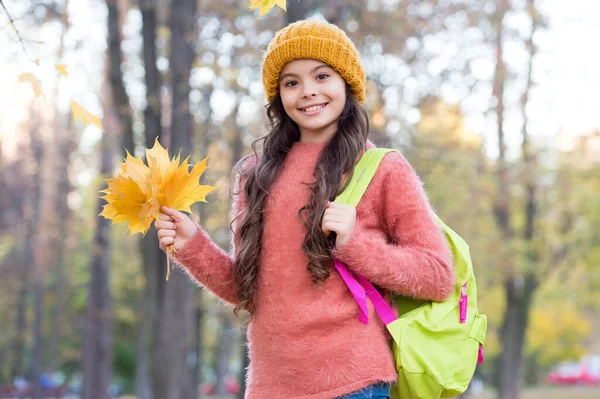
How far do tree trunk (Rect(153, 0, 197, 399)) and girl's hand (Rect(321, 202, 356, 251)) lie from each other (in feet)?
19.7

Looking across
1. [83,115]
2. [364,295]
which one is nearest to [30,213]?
[83,115]

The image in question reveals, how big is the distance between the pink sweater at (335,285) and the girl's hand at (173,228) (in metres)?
0.03

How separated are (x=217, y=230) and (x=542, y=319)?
23.3 metres

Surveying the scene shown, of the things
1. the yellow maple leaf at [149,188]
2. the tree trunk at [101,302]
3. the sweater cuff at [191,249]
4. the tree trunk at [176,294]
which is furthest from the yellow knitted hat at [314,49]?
the tree trunk at [101,302]

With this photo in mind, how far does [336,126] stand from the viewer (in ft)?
9.80

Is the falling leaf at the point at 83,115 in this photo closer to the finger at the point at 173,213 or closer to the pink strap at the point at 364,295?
the finger at the point at 173,213

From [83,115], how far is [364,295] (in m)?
1.50

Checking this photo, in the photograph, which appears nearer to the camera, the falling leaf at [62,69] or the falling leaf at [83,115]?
the falling leaf at [83,115]

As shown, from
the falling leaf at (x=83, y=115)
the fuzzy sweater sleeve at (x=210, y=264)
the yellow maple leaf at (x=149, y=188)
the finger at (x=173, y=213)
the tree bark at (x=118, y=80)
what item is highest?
the tree bark at (x=118, y=80)

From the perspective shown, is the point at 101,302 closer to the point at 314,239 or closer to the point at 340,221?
the point at 314,239

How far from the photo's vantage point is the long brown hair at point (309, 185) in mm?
2658

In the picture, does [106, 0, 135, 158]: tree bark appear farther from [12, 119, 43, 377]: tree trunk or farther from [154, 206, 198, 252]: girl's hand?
[12, 119, 43, 377]: tree trunk

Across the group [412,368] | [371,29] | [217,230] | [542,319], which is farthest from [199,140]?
[542,319]

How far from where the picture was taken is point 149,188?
2643 mm
